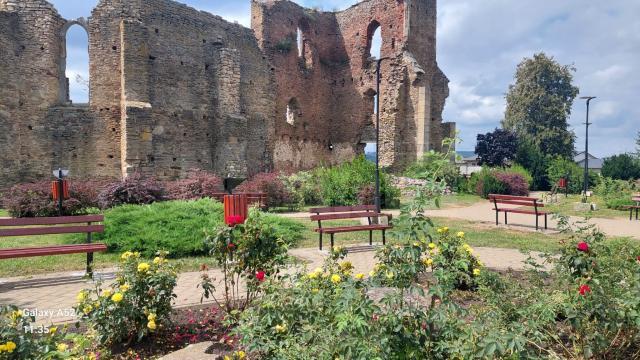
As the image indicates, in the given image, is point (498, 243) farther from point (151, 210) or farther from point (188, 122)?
point (188, 122)

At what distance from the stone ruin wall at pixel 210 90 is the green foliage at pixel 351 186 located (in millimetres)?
4526

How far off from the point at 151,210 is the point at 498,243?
290 inches

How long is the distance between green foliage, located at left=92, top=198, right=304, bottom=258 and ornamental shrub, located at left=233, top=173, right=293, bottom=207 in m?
5.74

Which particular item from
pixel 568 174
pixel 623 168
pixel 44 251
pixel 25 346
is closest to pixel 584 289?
pixel 25 346

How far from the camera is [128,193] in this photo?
39.9ft

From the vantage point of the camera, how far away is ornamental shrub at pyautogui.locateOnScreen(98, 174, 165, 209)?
1214cm

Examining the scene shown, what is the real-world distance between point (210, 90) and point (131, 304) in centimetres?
1696

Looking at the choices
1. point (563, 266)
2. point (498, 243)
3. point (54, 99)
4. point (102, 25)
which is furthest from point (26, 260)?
point (102, 25)

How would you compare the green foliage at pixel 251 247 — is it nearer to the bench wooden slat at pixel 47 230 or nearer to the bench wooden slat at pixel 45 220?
the bench wooden slat at pixel 47 230

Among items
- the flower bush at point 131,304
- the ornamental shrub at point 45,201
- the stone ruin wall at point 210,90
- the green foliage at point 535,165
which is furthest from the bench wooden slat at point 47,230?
the green foliage at point 535,165

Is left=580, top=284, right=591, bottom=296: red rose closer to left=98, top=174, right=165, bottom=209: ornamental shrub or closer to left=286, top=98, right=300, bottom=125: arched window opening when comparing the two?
left=98, top=174, right=165, bottom=209: ornamental shrub

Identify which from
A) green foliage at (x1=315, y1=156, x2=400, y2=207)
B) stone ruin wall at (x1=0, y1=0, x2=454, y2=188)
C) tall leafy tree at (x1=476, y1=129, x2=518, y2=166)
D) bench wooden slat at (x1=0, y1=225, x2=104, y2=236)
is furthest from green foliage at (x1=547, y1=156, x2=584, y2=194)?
bench wooden slat at (x1=0, y1=225, x2=104, y2=236)

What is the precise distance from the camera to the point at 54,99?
1552cm

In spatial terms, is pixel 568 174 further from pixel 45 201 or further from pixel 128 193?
pixel 45 201
